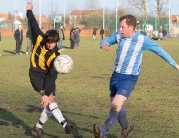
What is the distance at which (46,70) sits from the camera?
8578mm

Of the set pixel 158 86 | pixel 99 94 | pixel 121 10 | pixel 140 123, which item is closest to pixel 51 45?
pixel 140 123

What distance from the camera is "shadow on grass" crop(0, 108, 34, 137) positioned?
9143 millimetres

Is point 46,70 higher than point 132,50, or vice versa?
point 132,50

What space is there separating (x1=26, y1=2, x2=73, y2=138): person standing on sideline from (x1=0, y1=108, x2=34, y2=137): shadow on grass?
553 millimetres

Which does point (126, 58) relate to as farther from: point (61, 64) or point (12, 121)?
point (12, 121)

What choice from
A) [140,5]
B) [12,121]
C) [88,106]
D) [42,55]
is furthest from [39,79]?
[140,5]

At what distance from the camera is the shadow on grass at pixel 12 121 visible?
9.14 meters

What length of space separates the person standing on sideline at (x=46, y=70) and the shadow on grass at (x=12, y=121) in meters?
0.55

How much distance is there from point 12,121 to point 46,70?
1901 mm

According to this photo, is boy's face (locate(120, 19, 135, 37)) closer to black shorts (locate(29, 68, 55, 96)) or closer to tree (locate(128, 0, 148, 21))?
black shorts (locate(29, 68, 55, 96))

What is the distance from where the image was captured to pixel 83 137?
28.2ft

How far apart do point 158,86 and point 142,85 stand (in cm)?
56

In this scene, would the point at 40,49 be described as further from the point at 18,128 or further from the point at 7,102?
the point at 7,102

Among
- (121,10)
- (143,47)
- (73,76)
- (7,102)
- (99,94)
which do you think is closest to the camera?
(143,47)
